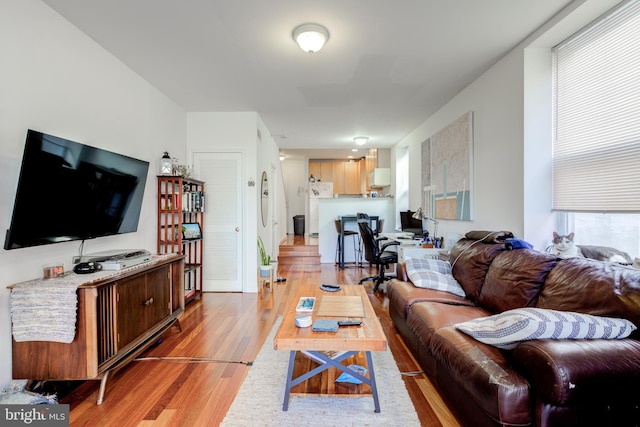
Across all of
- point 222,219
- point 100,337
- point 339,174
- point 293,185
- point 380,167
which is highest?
point 339,174

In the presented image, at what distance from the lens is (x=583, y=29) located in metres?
2.18

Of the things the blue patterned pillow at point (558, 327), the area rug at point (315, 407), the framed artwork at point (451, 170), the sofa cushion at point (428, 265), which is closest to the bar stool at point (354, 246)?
the framed artwork at point (451, 170)

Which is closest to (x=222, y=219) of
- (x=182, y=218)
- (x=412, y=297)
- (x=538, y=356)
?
(x=182, y=218)

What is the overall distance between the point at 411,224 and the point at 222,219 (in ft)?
10.2

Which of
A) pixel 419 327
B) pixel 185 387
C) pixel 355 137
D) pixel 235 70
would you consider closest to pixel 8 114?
pixel 235 70

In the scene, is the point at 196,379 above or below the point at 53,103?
below

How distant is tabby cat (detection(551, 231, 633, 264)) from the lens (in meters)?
1.93

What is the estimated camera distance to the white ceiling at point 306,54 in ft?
6.74

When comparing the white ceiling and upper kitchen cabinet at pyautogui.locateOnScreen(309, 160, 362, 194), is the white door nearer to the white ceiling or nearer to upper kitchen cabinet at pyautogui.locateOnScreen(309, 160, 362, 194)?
the white ceiling

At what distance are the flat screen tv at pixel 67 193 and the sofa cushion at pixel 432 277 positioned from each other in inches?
107

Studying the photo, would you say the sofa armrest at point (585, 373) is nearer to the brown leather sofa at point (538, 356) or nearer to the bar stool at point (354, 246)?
the brown leather sofa at point (538, 356)

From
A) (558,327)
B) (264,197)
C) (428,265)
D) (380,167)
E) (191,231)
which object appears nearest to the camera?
(558,327)

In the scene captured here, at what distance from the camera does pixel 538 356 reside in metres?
1.20

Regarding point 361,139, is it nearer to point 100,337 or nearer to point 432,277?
point 432,277
